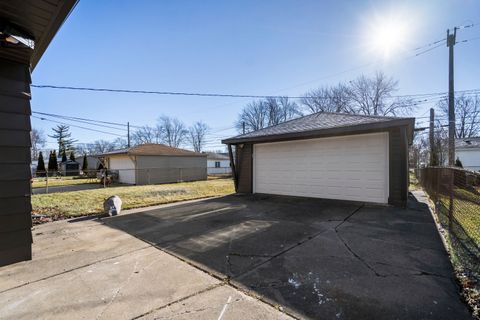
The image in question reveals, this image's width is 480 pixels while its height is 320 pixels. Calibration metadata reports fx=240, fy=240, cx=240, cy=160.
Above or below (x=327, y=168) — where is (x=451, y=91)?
above

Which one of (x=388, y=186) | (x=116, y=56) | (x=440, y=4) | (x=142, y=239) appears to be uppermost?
(x=440, y=4)

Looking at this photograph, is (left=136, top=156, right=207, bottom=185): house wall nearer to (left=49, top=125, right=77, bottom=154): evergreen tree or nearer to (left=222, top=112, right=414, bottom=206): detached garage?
(left=222, top=112, right=414, bottom=206): detached garage

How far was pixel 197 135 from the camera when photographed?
148ft

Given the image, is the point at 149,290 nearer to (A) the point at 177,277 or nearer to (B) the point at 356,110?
(A) the point at 177,277

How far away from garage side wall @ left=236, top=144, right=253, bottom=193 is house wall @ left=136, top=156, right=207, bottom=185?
8576 mm

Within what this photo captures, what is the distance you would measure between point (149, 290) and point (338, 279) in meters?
2.00

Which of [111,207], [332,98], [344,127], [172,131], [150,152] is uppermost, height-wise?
[332,98]

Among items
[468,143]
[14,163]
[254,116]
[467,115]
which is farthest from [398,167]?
[467,115]

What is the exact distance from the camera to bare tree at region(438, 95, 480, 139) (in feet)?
89.1

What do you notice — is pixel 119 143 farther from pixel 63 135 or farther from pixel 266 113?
pixel 266 113

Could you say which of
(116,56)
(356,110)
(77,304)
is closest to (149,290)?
(77,304)

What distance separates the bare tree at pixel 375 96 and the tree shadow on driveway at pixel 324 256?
2092 centimetres

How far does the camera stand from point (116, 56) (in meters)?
8.02

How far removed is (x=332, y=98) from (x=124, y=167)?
2068cm
